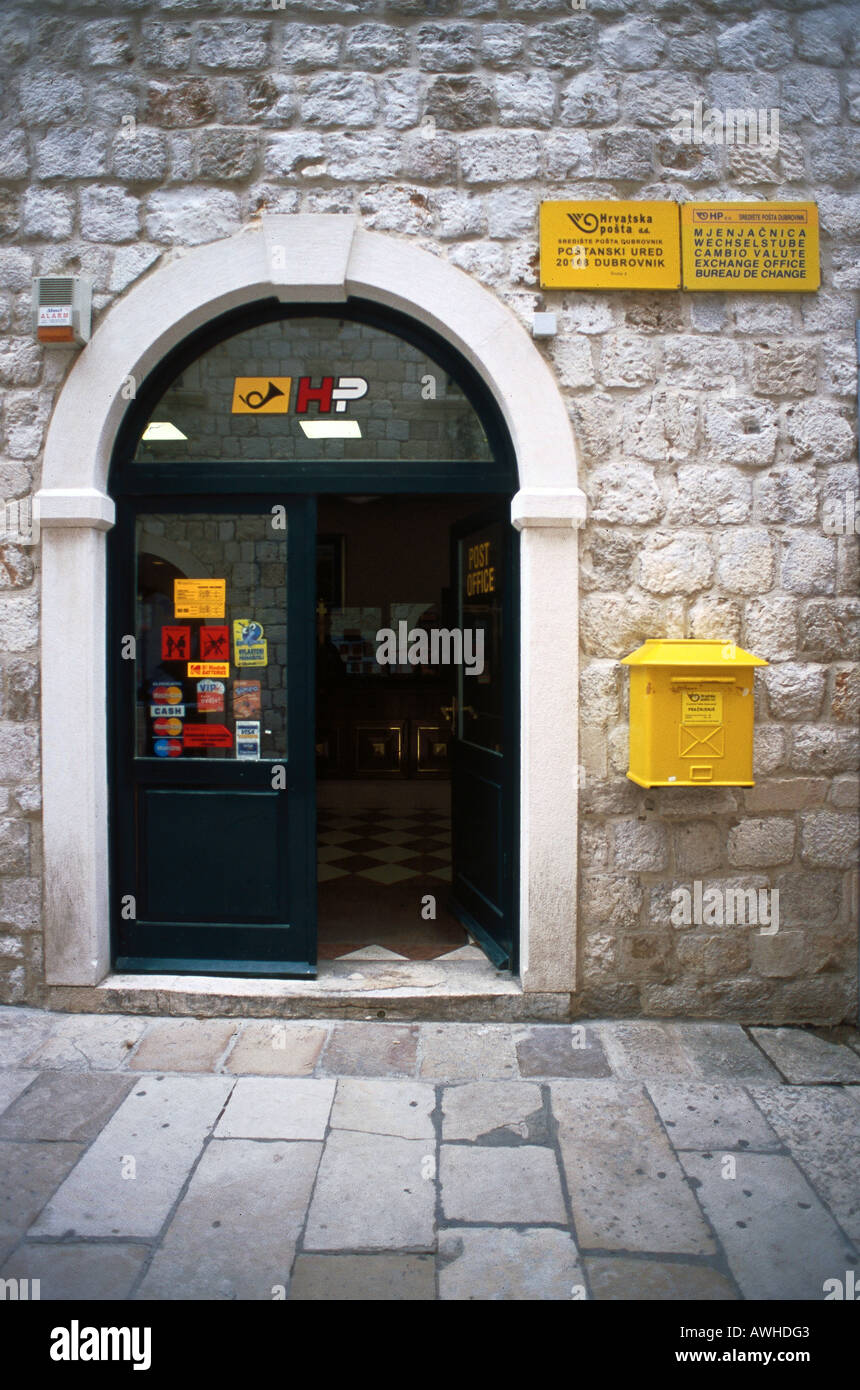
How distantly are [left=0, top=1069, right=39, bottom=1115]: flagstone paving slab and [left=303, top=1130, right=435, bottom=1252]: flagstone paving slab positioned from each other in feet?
3.83

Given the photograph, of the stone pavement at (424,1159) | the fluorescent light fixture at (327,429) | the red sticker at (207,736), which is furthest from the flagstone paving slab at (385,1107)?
the fluorescent light fixture at (327,429)

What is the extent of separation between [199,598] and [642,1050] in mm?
2685

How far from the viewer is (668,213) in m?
3.60

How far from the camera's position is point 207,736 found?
12.9ft

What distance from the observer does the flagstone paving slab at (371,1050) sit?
10.5 ft

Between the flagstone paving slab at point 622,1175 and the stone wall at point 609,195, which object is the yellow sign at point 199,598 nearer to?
the stone wall at point 609,195

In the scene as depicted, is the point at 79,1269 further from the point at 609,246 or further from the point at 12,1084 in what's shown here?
the point at 609,246

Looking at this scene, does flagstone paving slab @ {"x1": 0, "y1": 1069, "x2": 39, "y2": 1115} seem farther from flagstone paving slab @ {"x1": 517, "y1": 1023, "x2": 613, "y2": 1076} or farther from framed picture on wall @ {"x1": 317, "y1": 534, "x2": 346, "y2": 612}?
framed picture on wall @ {"x1": 317, "y1": 534, "x2": 346, "y2": 612}

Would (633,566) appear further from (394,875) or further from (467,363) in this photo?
(394,875)

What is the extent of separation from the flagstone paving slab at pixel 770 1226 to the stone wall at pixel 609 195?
3.52 ft

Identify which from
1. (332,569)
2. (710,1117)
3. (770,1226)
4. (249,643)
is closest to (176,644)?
(249,643)

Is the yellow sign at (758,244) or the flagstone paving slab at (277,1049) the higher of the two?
the yellow sign at (758,244)

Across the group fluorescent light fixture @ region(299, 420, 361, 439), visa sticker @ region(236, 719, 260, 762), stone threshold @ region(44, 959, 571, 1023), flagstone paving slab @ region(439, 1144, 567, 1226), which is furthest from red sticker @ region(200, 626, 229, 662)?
flagstone paving slab @ region(439, 1144, 567, 1226)

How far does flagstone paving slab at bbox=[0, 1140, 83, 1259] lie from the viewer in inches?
92.1
